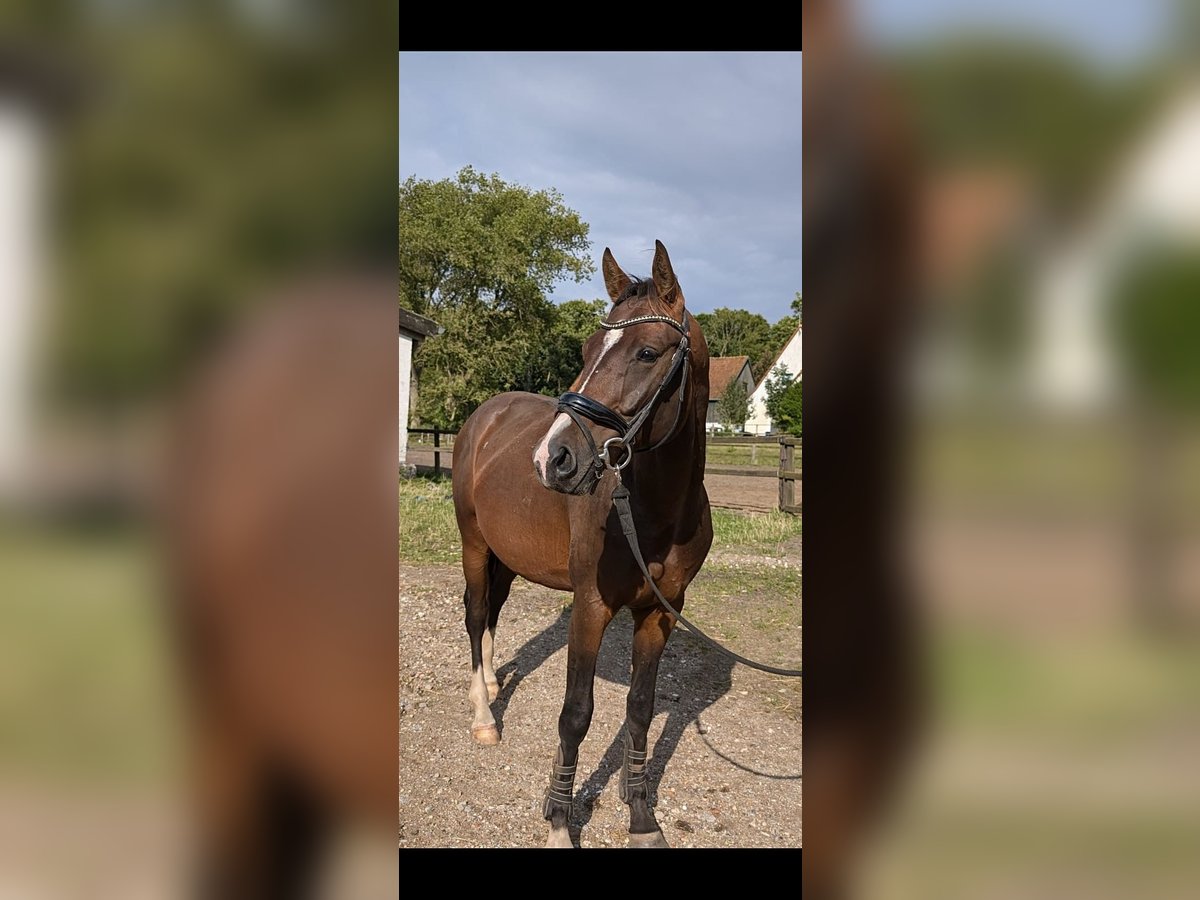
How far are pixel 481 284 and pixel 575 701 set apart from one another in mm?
20462

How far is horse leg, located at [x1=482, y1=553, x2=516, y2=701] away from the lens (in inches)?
183

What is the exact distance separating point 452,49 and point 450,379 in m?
18.3

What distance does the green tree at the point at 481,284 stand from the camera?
19.7m

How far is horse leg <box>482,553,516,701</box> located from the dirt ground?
15 cm

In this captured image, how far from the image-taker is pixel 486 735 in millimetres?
4113

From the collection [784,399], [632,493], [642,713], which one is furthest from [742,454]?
[632,493]

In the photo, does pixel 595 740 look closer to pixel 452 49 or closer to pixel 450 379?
pixel 452 49

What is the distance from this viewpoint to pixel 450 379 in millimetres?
19297

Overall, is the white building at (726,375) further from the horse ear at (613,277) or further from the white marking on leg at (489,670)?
the horse ear at (613,277)
